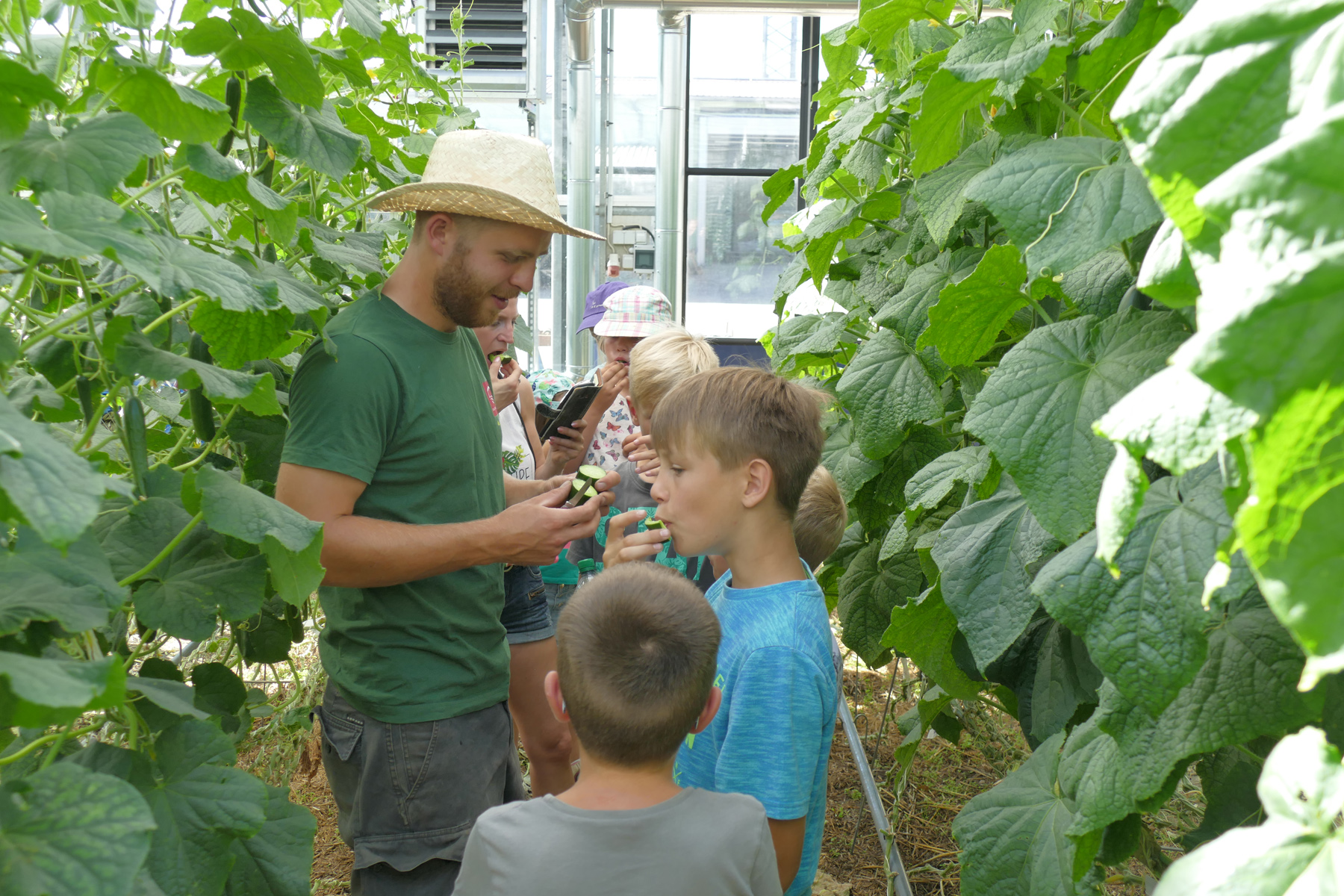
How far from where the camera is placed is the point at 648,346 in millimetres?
2760

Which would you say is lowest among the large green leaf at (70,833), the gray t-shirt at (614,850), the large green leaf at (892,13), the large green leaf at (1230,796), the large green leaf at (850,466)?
the gray t-shirt at (614,850)

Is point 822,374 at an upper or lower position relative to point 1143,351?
lower

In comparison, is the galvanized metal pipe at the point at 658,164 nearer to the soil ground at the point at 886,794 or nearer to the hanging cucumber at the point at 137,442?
the soil ground at the point at 886,794

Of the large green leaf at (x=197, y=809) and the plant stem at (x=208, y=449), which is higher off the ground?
the plant stem at (x=208, y=449)

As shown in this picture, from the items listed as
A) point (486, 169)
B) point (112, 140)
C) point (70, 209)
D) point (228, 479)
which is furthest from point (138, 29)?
point (486, 169)

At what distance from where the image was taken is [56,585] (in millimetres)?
860

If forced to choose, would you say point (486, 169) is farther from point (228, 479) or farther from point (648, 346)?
point (228, 479)

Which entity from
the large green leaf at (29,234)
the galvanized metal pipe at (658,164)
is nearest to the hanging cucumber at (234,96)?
the large green leaf at (29,234)

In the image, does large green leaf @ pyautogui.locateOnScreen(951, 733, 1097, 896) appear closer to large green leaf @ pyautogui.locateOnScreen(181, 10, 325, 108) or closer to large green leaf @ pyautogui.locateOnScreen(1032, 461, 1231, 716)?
large green leaf @ pyautogui.locateOnScreen(1032, 461, 1231, 716)

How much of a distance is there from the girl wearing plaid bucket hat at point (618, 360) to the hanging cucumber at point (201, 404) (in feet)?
6.28

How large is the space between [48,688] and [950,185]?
1247mm

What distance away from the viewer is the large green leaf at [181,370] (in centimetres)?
112

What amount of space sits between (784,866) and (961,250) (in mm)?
970

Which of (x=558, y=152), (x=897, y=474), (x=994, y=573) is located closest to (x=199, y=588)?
(x=994, y=573)
